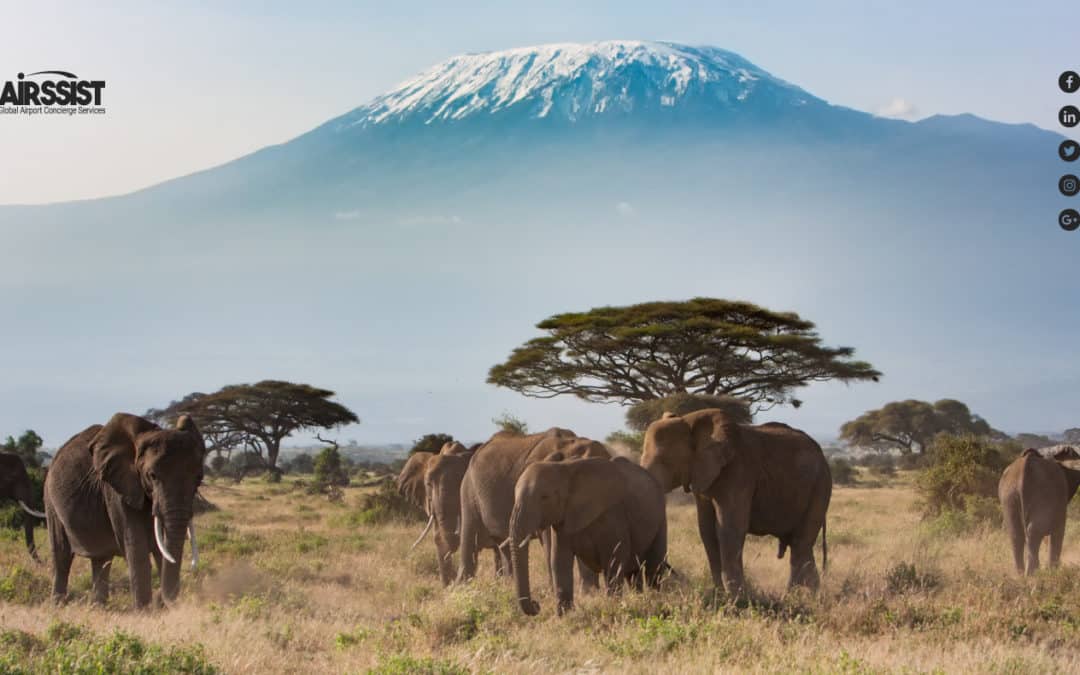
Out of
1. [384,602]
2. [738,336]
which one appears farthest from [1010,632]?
[738,336]

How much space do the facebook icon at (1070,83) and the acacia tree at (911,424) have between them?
50.0 meters

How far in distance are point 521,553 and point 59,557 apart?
20.8 ft

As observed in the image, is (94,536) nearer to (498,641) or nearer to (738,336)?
(498,641)

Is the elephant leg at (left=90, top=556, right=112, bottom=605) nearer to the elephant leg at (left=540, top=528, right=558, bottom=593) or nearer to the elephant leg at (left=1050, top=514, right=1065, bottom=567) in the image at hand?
the elephant leg at (left=540, top=528, right=558, bottom=593)

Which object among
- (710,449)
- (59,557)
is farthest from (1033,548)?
(59,557)

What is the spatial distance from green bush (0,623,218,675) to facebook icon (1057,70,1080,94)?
1975 cm

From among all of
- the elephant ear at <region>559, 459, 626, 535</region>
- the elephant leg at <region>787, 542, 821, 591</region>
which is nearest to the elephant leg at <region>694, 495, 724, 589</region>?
the elephant leg at <region>787, 542, 821, 591</region>

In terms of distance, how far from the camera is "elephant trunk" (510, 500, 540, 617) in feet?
42.2

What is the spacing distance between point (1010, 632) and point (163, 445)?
8973mm

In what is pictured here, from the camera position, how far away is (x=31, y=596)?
16.2 meters

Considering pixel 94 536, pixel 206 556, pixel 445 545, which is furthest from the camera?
pixel 206 556

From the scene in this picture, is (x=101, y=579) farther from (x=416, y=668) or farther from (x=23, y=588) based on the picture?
(x=416, y=668)

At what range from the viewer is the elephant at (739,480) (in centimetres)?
1492

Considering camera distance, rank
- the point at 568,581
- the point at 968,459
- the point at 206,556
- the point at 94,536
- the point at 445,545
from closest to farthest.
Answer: the point at 568,581 → the point at 94,536 → the point at 445,545 → the point at 206,556 → the point at 968,459
